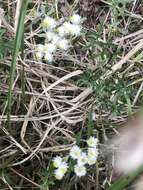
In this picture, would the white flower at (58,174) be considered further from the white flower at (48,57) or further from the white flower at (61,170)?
the white flower at (48,57)

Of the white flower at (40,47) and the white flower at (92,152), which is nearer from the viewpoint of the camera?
the white flower at (92,152)

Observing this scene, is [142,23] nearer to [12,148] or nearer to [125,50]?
[125,50]

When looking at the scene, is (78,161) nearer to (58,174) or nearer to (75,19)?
(58,174)

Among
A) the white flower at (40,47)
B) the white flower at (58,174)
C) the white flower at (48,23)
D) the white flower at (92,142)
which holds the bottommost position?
the white flower at (58,174)

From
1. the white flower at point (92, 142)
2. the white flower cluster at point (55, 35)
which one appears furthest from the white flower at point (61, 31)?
the white flower at point (92, 142)

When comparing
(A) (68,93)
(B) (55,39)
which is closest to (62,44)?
(B) (55,39)

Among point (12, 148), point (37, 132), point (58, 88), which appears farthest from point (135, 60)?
point (12, 148)

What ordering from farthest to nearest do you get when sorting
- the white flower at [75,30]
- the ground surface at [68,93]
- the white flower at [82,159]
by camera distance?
the white flower at [75,30]
the ground surface at [68,93]
the white flower at [82,159]

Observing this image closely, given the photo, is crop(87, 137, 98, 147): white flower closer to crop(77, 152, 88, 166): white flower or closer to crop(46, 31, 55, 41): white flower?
crop(77, 152, 88, 166): white flower
